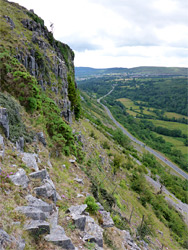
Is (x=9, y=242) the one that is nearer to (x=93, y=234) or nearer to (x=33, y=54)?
(x=93, y=234)

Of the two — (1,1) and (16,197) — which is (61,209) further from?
(1,1)

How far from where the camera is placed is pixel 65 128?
21750mm

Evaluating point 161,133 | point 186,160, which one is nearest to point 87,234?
point 186,160

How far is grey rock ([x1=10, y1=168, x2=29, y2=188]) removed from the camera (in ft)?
29.4

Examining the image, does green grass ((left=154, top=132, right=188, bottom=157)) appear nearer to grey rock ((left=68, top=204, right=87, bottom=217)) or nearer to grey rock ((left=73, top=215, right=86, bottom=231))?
grey rock ((left=68, top=204, right=87, bottom=217))

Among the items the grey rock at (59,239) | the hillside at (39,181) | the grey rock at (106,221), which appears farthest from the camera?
the grey rock at (106,221)

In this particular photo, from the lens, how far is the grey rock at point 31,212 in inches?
298

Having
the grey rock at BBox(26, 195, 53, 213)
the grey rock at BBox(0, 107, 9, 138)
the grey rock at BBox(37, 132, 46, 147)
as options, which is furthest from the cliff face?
the grey rock at BBox(26, 195, 53, 213)

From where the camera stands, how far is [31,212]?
7641 mm

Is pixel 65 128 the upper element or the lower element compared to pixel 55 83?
lower

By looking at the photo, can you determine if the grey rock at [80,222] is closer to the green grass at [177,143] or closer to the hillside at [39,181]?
the hillside at [39,181]

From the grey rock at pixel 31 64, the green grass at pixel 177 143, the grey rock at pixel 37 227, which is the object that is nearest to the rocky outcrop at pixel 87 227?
the grey rock at pixel 37 227

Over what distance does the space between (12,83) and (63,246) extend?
17585 mm

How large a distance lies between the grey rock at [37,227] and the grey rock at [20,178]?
239cm
